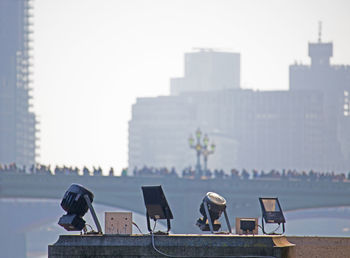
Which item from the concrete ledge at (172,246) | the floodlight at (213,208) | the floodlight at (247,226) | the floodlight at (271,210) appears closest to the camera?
the concrete ledge at (172,246)

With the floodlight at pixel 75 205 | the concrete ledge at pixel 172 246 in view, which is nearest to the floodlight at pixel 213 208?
the concrete ledge at pixel 172 246

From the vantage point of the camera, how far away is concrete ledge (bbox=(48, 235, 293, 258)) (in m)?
17.8

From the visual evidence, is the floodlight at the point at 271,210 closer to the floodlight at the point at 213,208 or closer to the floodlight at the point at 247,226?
the floodlight at the point at 247,226

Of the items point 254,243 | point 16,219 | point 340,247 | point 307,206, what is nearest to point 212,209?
point 254,243

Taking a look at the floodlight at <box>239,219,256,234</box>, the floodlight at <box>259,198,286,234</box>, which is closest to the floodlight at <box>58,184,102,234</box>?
the floodlight at <box>239,219,256,234</box>

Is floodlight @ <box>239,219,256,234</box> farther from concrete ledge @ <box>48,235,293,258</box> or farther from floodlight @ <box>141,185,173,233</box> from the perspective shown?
floodlight @ <box>141,185,173,233</box>

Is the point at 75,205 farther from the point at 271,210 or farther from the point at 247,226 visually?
the point at 271,210

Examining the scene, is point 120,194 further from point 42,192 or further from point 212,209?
point 212,209

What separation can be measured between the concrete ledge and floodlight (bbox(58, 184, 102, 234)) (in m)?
0.50

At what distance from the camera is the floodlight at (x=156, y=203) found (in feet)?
58.9

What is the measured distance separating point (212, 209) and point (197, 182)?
9942 cm

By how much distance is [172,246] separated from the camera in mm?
17906

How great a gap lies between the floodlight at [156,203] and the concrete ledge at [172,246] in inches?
9.9

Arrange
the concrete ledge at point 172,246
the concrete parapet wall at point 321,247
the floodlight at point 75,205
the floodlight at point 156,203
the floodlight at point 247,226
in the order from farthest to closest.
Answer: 1. the concrete parapet wall at point 321,247
2. the floodlight at point 247,226
3. the floodlight at point 75,205
4. the floodlight at point 156,203
5. the concrete ledge at point 172,246
